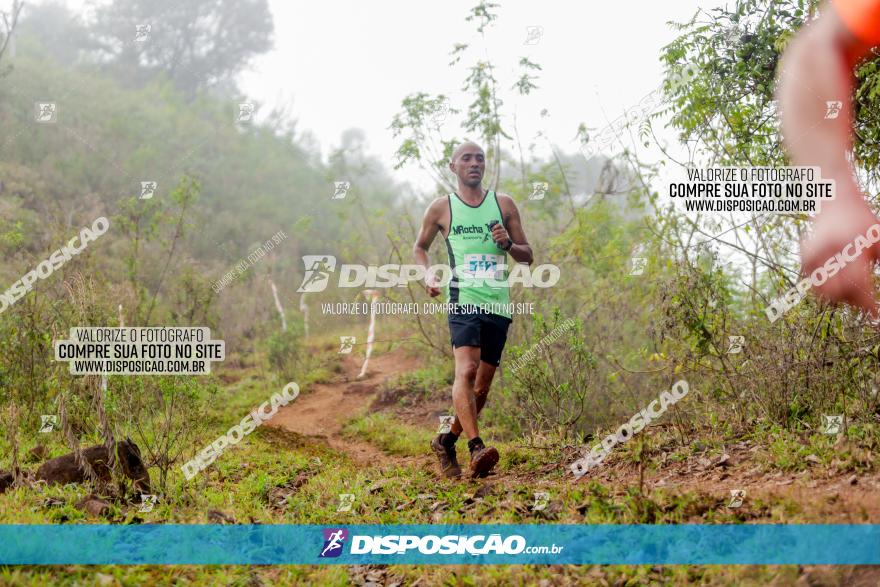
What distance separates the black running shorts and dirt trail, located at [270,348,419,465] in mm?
1932

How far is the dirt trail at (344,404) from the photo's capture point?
7.63 meters

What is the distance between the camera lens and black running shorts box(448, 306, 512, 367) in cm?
516

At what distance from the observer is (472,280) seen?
5.30 metres

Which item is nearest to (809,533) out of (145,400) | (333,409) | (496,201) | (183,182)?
(496,201)

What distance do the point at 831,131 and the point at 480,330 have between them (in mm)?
2718

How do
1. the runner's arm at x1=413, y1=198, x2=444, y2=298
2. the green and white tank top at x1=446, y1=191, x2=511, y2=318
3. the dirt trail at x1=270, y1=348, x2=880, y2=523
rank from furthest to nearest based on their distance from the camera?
the runner's arm at x1=413, y1=198, x2=444, y2=298 < the green and white tank top at x1=446, y1=191, x2=511, y2=318 < the dirt trail at x1=270, y1=348, x2=880, y2=523

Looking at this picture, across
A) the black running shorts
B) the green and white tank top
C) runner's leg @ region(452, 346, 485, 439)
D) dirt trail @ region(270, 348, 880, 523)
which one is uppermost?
the green and white tank top

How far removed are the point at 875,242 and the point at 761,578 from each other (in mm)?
2500

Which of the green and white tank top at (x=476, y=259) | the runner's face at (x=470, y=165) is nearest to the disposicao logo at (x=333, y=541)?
the green and white tank top at (x=476, y=259)

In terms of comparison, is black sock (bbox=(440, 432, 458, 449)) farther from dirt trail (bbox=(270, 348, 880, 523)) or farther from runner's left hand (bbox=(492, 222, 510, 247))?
runner's left hand (bbox=(492, 222, 510, 247))

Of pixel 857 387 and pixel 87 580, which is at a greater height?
pixel 857 387

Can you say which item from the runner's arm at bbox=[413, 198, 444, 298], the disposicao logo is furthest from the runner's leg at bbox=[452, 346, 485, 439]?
the disposicao logo

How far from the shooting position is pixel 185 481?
5.10 meters

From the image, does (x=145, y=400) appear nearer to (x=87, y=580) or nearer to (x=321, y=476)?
(x=321, y=476)
